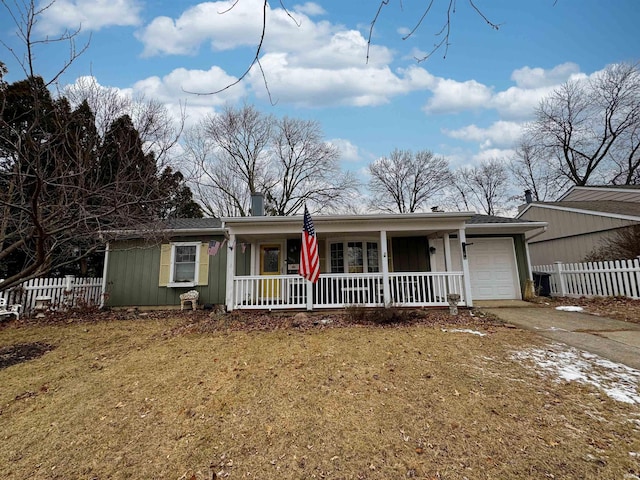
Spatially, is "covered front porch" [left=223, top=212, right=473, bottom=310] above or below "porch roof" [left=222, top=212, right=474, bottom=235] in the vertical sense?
below

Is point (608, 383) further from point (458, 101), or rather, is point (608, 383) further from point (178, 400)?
point (458, 101)

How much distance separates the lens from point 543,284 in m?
10.2

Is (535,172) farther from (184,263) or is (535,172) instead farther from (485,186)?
(184,263)

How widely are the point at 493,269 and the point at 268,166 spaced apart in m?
16.6

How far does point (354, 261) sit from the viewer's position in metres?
9.55

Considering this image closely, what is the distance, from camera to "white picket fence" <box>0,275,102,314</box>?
826 cm

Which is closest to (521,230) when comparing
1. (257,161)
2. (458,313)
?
(458,313)

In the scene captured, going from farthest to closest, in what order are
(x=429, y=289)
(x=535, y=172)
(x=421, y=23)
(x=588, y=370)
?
(x=535, y=172) → (x=429, y=289) → (x=588, y=370) → (x=421, y=23)

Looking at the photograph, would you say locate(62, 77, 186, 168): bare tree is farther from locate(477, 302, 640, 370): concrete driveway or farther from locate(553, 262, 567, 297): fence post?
locate(553, 262, 567, 297): fence post

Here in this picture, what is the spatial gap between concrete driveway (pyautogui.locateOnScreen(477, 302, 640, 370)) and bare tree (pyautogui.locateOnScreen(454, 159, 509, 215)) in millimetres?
22527

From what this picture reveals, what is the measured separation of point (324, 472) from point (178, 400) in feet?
6.46

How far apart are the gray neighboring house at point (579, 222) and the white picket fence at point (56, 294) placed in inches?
554

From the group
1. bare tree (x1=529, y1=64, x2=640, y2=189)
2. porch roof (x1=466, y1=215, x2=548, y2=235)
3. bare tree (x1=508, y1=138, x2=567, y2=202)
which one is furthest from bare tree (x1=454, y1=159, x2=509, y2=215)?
porch roof (x1=466, y1=215, x2=548, y2=235)

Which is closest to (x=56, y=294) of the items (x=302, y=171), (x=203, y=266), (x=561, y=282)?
(x=203, y=266)
